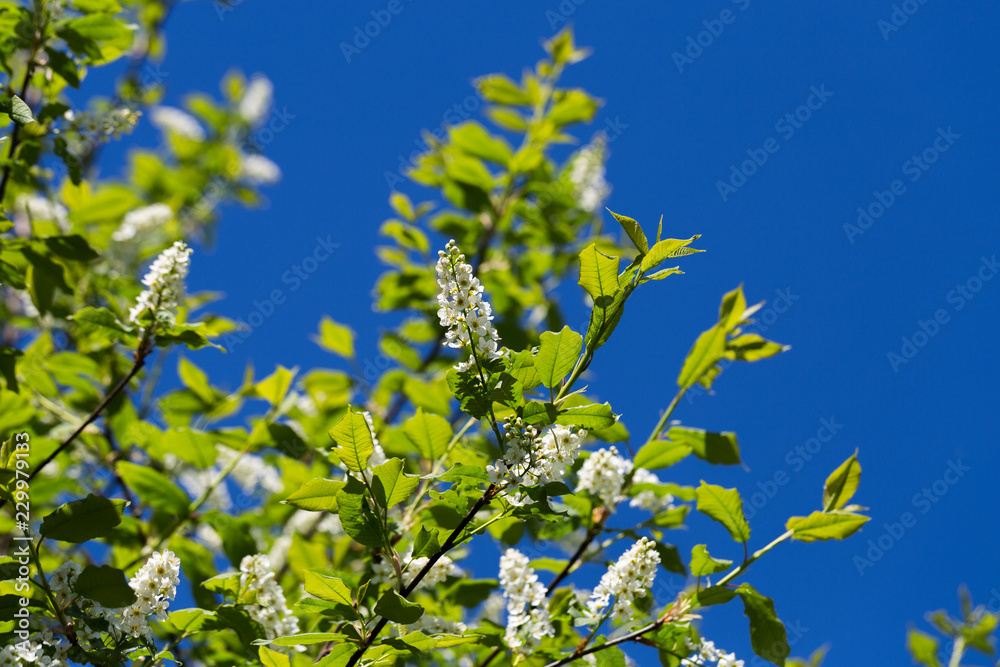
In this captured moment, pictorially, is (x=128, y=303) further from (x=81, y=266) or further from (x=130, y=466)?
(x=130, y=466)

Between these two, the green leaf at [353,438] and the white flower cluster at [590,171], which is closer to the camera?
the green leaf at [353,438]

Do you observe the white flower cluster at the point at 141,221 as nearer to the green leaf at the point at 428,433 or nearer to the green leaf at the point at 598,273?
the green leaf at the point at 428,433

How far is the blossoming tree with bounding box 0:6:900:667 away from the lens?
1.45 metres

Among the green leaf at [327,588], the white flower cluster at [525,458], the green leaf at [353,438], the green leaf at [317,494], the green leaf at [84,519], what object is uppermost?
the green leaf at [84,519]

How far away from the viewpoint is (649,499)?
242 cm

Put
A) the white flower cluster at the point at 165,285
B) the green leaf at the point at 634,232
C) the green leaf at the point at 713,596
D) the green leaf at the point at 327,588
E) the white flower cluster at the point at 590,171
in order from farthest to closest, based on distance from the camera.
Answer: the white flower cluster at the point at 590,171
the white flower cluster at the point at 165,285
the green leaf at the point at 713,596
the green leaf at the point at 327,588
the green leaf at the point at 634,232

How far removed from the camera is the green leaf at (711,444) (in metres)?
2.21

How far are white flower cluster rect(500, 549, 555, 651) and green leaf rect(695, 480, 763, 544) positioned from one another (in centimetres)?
52

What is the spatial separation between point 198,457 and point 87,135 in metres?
1.21

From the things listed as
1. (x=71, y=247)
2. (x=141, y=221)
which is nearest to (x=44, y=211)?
(x=141, y=221)

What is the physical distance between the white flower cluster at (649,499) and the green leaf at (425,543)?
98 centimetres

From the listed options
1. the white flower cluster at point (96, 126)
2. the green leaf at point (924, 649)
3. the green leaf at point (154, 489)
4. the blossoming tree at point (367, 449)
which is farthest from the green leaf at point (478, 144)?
the green leaf at point (924, 649)

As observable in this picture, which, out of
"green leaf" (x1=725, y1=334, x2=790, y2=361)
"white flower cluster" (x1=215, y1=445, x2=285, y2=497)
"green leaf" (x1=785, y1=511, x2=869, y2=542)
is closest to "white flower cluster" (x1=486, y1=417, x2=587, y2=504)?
Answer: "green leaf" (x1=785, y1=511, x2=869, y2=542)

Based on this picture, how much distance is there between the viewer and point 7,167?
223 centimetres
